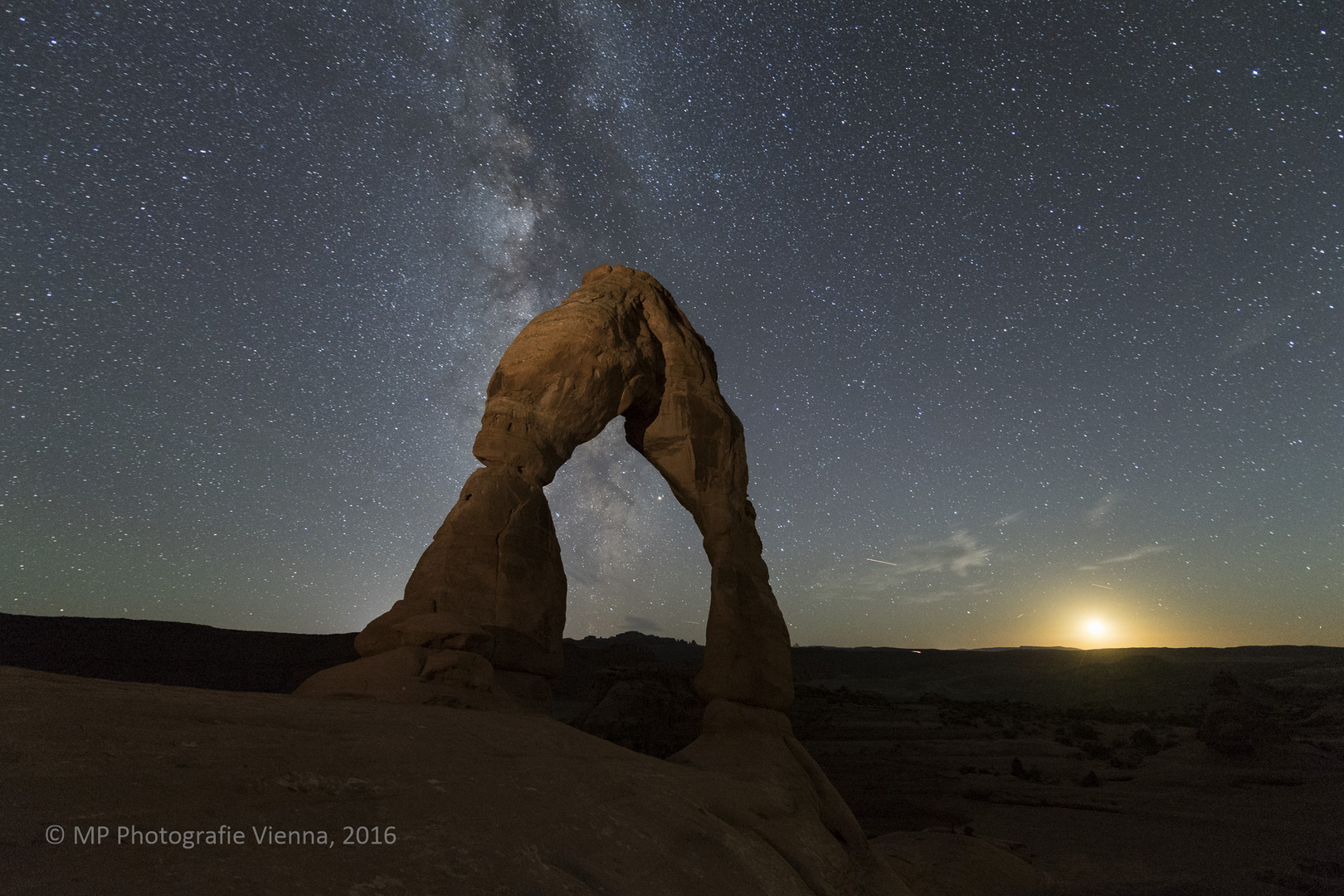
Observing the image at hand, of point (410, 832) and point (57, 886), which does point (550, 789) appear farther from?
point (57, 886)

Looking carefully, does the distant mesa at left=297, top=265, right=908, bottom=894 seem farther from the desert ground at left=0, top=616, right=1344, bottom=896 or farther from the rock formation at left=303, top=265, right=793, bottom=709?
the desert ground at left=0, top=616, right=1344, bottom=896

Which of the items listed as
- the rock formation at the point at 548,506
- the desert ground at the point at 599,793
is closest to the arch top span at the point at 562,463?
the rock formation at the point at 548,506

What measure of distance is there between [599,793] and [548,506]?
6209 millimetres

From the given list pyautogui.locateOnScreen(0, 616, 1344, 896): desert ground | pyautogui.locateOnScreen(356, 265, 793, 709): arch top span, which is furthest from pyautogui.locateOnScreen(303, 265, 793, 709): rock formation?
pyautogui.locateOnScreen(0, 616, 1344, 896): desert ground

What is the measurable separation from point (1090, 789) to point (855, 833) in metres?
12.9

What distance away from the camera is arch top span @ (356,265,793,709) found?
892 centimetres

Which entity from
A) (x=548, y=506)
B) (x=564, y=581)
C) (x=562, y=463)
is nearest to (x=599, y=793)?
(x=564, y=581)

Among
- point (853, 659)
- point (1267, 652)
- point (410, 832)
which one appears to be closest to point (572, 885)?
point (410, 832)

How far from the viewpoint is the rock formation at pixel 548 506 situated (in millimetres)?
8633

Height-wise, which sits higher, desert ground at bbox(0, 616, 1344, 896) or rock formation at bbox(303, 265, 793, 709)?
rock formation at bbox(303, 265, 793, 709)

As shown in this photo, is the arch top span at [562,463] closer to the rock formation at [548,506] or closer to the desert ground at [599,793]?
the rock formation at [548,506]

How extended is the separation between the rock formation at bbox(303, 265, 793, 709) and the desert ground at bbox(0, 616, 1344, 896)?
2.02 metres

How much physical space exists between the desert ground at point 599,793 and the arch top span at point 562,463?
2.37 meters

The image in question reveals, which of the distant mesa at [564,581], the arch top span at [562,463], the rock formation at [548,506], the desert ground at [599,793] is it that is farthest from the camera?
the arch top span at [562,463]
